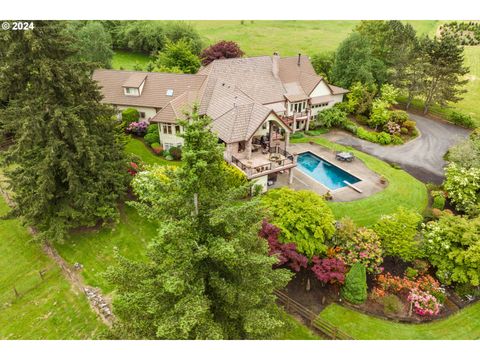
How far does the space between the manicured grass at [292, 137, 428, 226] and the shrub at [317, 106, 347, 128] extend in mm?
9401

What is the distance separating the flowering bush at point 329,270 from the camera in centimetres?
2016

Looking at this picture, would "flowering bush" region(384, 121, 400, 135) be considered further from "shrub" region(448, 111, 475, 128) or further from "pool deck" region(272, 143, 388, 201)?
"shrub" region(448, 111, 475, 128)

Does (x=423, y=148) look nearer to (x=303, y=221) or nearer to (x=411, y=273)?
(x=411, y=273)

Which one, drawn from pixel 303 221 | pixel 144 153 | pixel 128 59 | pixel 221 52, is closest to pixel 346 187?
pixel 303 221

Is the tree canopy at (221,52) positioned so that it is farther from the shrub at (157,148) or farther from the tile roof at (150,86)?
the shrub at (157,148)

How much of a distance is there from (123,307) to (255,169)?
1716 cm

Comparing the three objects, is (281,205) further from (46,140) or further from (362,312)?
(46,140)

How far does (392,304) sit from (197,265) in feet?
44.9

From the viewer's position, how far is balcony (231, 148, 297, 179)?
1109 inches

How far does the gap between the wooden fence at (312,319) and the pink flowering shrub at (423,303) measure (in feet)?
16.4

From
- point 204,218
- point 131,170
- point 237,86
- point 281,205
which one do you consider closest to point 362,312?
point 281,205

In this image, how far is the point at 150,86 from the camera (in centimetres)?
3878

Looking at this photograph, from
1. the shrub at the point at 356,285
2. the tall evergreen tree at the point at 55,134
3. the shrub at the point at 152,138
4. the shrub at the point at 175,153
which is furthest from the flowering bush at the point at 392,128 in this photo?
the tall evergreen tree at the point at 55,134

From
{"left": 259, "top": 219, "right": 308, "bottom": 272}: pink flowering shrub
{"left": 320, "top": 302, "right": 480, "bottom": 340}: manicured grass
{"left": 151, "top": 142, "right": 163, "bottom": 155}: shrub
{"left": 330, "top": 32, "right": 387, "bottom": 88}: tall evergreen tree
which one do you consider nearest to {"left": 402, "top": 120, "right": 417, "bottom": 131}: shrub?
{"left": 330, "top": 32, "right": 387, "bottom": 88}: tall evergreen tree
